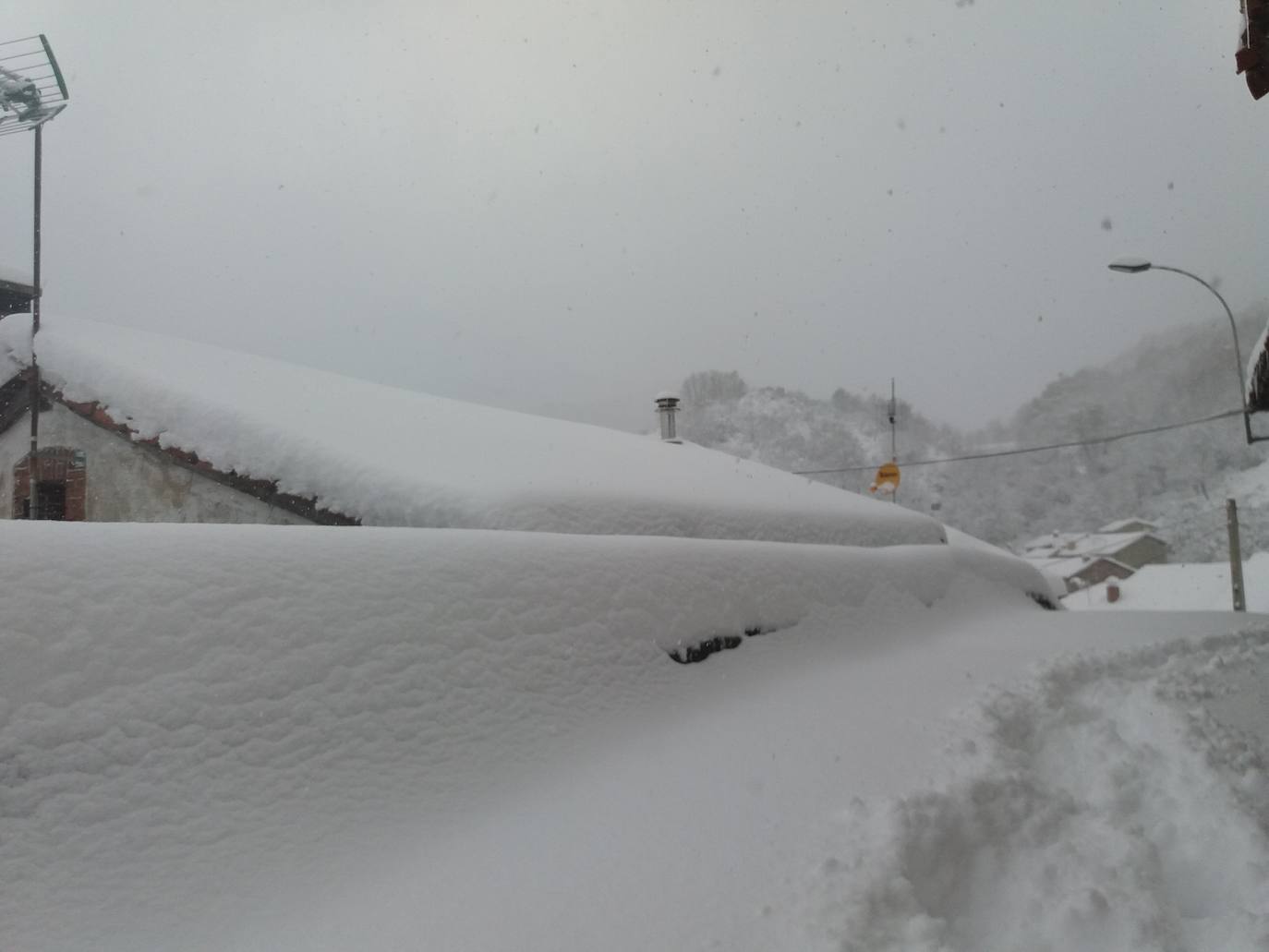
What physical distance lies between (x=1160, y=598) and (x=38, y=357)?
3286 cm

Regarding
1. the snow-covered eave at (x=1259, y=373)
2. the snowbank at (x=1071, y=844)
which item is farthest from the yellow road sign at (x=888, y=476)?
the snowbank at (x=1071, y=844)

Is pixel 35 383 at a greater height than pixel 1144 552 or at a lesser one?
greater

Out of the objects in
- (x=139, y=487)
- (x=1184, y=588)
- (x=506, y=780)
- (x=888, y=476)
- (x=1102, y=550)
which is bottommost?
(x=1184, y=588)

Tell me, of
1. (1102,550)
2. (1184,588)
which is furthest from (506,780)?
(1102,550)

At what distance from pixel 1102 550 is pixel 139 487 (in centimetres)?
3890

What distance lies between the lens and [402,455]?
23.5 feet

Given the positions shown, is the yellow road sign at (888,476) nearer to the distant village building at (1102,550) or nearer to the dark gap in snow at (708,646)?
the distant village building at (1102,550)

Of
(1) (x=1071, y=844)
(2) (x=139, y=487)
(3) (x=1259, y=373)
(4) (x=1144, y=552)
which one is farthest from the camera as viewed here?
(4) (x=1144, y=552)

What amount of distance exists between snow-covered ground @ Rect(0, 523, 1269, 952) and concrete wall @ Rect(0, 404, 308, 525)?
14.1 feet

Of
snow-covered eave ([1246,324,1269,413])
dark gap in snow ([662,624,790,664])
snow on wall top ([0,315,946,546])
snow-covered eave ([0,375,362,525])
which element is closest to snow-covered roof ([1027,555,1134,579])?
snow-covered eave ([1246,324,1269,413])

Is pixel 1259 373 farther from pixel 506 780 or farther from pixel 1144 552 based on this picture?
pixel 1144 552

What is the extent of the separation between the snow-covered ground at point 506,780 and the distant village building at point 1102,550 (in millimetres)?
32757

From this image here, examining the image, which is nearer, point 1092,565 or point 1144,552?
point 1092,565

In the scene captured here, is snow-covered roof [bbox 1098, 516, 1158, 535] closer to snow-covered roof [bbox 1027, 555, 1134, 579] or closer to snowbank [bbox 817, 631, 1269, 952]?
snow-covered roof [bbox 1027, 555, 1134, 579]
